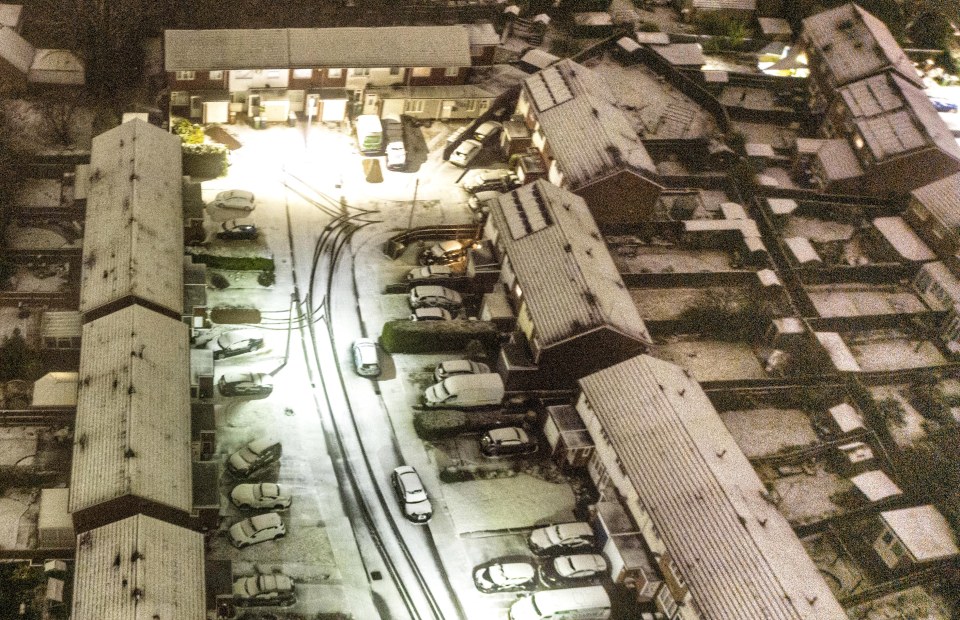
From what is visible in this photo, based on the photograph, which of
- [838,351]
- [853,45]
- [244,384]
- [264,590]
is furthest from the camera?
[853,45]

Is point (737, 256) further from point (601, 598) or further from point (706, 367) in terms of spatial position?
point (601, 598)

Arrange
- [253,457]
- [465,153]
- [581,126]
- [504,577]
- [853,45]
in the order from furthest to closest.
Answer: [853,45], [465,153], [581,126], [253,457], [504,577]

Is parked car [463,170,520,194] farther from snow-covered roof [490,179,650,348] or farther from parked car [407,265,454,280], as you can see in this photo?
parked car [407,265,454,280]

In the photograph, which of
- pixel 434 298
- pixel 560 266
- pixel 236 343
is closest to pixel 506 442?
pixel 560 266

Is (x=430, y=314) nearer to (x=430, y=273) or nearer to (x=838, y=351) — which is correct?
(x=430, y=273)

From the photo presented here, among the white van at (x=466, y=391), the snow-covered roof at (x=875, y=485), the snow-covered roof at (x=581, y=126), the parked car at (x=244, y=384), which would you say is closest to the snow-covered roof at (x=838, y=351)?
the snow-covered roof at (x=875, y=485)

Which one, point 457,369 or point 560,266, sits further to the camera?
point 560,266
